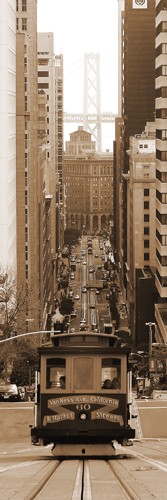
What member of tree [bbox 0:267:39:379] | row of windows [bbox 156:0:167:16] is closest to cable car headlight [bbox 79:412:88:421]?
tree [bbox 0:267:39:379]

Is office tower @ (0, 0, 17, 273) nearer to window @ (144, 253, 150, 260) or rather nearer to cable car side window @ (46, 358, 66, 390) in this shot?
cable car side window @ (46, 358, 66, 390)

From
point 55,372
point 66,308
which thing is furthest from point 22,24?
point 55,372

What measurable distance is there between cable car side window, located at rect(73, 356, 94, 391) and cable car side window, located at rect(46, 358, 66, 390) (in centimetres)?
31

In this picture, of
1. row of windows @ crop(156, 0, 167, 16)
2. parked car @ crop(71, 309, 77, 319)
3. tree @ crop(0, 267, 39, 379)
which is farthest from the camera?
parked car @ crop(71, 309, 77, 319)

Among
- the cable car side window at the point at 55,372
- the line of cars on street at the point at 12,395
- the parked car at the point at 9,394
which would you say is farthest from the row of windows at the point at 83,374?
A: the parked car at the point at 9,394

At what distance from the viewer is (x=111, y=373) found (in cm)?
3081

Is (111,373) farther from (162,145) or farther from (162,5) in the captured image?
(162,5)

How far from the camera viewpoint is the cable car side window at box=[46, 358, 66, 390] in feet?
101

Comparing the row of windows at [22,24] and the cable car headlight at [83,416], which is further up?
the row of windows at [22,24]

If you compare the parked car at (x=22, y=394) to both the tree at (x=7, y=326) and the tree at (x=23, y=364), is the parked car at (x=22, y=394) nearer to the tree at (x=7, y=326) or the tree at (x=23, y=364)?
the tree at (x=7, y=326)

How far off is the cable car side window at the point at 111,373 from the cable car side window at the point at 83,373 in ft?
0.97

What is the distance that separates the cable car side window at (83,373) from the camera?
1198 inches

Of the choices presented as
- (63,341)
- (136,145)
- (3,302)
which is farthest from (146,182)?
(63,341)

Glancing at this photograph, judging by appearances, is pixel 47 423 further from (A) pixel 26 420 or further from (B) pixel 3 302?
(B) pixel 3 302
